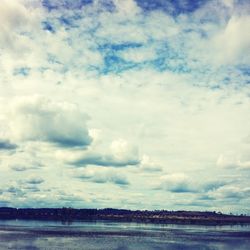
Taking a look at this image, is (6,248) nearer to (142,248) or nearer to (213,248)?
(142,248)

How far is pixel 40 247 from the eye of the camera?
180 feet

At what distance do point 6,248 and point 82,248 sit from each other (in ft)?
33.6

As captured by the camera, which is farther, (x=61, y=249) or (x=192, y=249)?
(x=192, y=249)

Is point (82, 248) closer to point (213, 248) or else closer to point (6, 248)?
point (6, 248)

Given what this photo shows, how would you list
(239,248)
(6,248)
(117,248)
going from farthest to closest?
(239,248) → (117,248) → (6,248)

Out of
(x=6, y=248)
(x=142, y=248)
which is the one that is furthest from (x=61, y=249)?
(x=142, y=248)

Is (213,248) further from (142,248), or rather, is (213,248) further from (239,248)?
(142,248)

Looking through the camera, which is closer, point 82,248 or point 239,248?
point 82,248

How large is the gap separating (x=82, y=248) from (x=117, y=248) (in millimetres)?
5227

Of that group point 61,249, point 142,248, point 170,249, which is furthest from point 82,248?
point 170,249

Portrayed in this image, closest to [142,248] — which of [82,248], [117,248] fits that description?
[117,248]

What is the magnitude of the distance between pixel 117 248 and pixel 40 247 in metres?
10.9

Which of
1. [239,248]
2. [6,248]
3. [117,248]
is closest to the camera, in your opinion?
[6,248]

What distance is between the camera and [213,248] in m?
59.4
